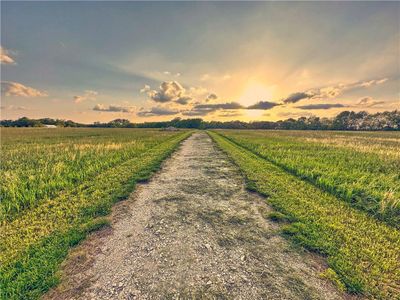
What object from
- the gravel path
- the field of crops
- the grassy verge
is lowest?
the grassy verge

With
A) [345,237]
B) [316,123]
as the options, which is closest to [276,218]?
[345,237]

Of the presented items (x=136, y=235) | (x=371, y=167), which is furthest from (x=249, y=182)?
(x=371, y=167)

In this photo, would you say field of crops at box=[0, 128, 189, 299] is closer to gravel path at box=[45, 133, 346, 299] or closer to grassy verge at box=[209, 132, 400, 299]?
gravel path at box=[45, 133, 346, 299]

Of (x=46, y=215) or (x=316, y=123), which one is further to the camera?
(x=316, y=123)

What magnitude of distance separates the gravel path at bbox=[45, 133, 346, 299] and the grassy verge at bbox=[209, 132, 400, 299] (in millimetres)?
395

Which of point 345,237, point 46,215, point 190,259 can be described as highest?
point 46,215

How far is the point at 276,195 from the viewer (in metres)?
6.85

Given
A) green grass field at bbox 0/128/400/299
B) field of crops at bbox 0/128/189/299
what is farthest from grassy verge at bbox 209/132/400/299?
field of crops at bbox 0/128/189/299

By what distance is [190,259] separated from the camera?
3605 mm

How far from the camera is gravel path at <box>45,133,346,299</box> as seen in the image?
2914mm

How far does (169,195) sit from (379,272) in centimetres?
579

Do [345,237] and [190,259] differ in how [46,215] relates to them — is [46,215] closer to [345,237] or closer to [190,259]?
[190,259]

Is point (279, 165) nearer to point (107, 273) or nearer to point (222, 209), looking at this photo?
point (222, 209)

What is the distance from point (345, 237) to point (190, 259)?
3777 mm
